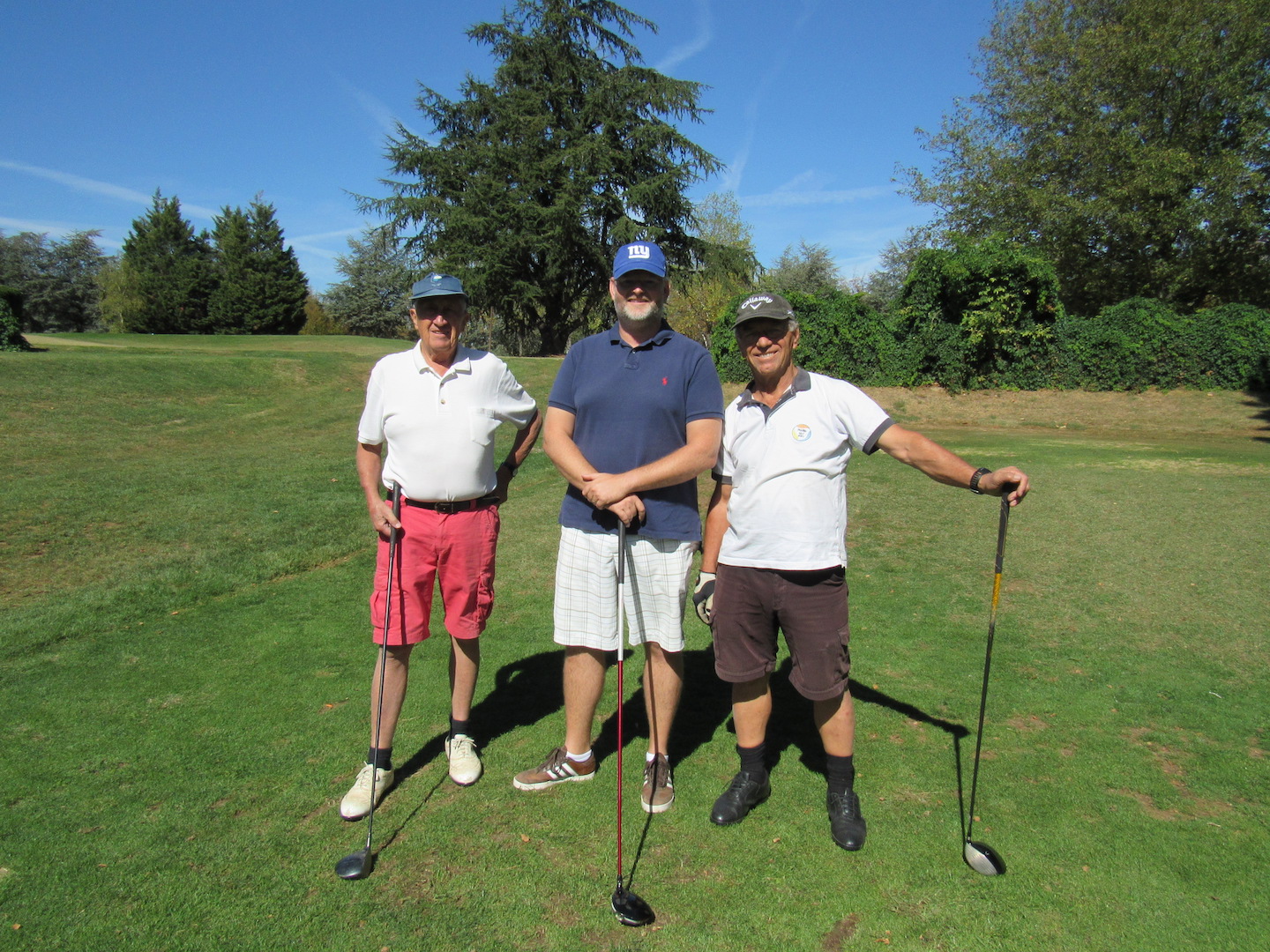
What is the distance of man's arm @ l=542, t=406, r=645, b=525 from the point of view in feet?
10.3

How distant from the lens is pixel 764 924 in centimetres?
268

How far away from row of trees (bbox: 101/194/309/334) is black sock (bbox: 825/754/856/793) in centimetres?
5015

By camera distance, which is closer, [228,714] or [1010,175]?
[228,714]

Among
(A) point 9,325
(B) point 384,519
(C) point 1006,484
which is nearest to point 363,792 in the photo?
(B) point 384,519

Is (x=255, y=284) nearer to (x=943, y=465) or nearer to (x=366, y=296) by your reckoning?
(x=366, y=296)

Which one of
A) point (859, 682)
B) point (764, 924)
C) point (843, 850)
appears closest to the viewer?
point (764, 924)

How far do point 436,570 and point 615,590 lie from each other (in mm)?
836

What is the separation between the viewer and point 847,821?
317cm

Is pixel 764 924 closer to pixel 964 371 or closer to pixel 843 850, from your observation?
pixel 843 850

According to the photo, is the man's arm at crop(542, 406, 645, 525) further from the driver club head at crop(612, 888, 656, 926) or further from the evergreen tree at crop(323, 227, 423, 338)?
Answer: the evergreen tree at crop(323, 227, 423, 338)

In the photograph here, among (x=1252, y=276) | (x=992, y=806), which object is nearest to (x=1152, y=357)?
(x=1252, y=276)

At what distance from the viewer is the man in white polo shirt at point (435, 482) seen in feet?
11.6

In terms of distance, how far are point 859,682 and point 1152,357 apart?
70.3 feet

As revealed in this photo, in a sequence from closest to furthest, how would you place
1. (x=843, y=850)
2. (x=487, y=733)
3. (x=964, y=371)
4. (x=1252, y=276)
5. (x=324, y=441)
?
(x=843, y=850)
(x=487, y=733)
(x=324, y=441)
(x=964, y=371)
(x=1252, y=276)
